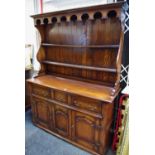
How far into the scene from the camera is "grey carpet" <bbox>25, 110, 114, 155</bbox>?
6.34 feet

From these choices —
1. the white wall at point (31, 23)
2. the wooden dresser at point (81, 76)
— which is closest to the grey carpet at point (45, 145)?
the wooden dresser at point (81, 76)

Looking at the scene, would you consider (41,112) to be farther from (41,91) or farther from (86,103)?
(86,103)

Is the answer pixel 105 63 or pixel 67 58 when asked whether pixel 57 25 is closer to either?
pixel 67 58

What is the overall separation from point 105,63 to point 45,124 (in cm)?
132

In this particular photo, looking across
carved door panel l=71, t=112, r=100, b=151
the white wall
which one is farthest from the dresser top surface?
the white wall

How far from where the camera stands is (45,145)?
2057mm

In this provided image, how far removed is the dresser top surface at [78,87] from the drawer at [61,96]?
6cm

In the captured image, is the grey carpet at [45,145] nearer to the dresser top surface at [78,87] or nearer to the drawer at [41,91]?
the drawer at [41,91]

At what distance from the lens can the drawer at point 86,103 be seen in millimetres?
1678

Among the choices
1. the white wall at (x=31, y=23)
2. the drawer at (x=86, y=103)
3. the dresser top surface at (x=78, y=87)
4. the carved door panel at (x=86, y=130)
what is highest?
the white wall at (x=31, y=23)

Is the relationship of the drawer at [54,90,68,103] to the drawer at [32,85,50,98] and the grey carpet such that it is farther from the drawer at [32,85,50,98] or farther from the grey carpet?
the grey carpet

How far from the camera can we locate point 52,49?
8.27ft

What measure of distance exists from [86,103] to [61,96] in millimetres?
392

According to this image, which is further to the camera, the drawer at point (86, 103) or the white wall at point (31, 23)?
the white wall at point (31, 23)
